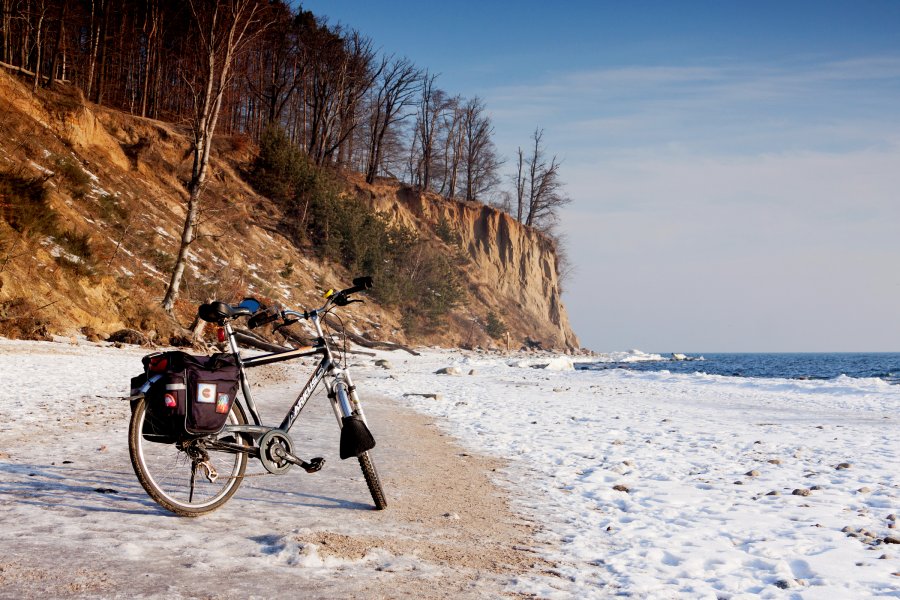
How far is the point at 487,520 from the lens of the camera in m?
4.98

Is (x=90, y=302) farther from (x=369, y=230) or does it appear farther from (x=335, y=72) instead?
(x=335, y=72)

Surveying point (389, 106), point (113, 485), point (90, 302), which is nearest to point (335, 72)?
point (389, 106)

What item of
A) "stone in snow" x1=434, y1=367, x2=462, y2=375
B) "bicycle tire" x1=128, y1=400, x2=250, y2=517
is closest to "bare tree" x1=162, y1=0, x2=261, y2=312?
"stone in snow" x1=434, y1=367, x2=462, y2=375

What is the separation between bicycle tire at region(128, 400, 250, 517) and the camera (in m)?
4.13

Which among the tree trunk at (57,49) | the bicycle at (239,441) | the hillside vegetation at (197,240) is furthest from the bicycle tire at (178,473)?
the tree trunk at (57,49)

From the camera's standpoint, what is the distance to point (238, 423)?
4543mm

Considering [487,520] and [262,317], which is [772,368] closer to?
[487,520]

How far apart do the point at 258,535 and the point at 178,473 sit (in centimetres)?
90

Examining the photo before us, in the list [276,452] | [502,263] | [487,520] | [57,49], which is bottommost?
[487,520]

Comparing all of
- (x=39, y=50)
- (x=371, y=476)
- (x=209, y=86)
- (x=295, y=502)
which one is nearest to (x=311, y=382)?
(x=371, y=476)

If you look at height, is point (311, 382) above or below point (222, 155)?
below

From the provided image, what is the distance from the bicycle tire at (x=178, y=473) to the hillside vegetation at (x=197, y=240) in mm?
13904

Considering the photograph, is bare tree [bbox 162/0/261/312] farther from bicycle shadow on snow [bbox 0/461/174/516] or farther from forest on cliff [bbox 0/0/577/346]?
bicycle shadow on snow [bbox 0/461/174/516]

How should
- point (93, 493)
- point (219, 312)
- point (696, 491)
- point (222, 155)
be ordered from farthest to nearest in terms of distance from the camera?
1. point (222, 155)
2. point (696, 491)
3. point (93, 493)
4. point (219, 312)
